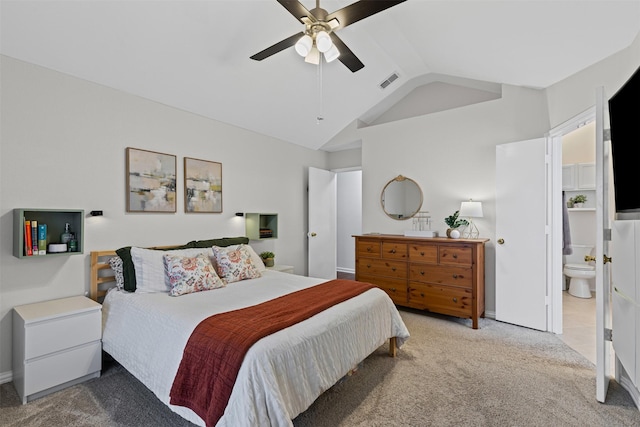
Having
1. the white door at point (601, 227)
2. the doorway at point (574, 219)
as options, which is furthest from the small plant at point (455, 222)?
the white door at point (601, 227)

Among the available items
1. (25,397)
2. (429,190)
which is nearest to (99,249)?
(25,397)

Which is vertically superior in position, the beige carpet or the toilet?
the toilet

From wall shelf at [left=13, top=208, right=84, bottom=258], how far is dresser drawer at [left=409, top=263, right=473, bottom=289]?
3547 mm

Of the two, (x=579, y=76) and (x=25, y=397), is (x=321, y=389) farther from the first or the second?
(x=579, y=76)

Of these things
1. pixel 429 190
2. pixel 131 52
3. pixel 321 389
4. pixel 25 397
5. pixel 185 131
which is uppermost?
pixel 131 52

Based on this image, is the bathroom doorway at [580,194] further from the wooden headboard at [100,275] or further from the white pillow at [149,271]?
the wooden headboard at [100,275]

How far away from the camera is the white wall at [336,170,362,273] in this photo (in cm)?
677

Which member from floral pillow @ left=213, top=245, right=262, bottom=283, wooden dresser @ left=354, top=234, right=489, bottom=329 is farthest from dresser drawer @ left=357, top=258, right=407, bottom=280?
floral pillow @ left=213, top=245, right=262, bottom=283

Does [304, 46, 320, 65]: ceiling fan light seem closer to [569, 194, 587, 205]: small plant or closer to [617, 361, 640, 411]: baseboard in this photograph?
[617, 361, 640, 411]: baseboard

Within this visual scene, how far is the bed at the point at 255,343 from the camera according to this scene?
4.83ft

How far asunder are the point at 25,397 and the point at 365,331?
2.48 m

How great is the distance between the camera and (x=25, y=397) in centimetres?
206

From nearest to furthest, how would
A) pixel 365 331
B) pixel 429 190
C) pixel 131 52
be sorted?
pixel 365 331 → pixel 131 52 → pixel 429 190

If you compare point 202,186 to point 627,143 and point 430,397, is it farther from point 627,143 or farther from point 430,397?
point 627,143
